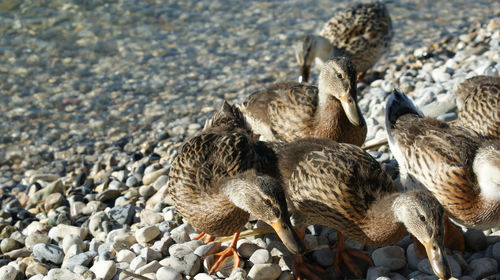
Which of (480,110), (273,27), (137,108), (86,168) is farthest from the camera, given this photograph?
(273,27)

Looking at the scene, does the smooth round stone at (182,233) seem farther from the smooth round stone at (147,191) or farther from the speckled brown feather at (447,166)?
the speckled brown feather at (447,166)

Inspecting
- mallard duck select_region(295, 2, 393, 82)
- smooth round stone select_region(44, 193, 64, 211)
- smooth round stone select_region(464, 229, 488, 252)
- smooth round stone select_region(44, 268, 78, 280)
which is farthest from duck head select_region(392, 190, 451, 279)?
mallard duck select_region(295, 2, 393, 82)

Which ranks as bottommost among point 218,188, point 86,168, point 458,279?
point 86,168

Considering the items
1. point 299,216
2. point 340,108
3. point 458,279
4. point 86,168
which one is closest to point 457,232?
point 458,279

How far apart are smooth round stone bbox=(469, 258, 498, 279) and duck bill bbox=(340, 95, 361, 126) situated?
1.47 meters

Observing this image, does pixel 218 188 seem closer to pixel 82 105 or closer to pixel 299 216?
pixel 299 216

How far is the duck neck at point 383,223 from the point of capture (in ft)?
11.1

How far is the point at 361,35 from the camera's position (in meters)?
7.32

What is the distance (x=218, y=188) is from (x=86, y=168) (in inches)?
112

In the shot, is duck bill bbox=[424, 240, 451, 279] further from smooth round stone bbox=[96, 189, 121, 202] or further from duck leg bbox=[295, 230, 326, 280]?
smooth round stone bbox=[96, 189, 121, 202]

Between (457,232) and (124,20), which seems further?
(124,20)

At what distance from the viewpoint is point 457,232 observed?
12.3 feet

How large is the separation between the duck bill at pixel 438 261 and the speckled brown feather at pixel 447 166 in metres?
0.54

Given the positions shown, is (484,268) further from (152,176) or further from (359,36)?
(359,36)
